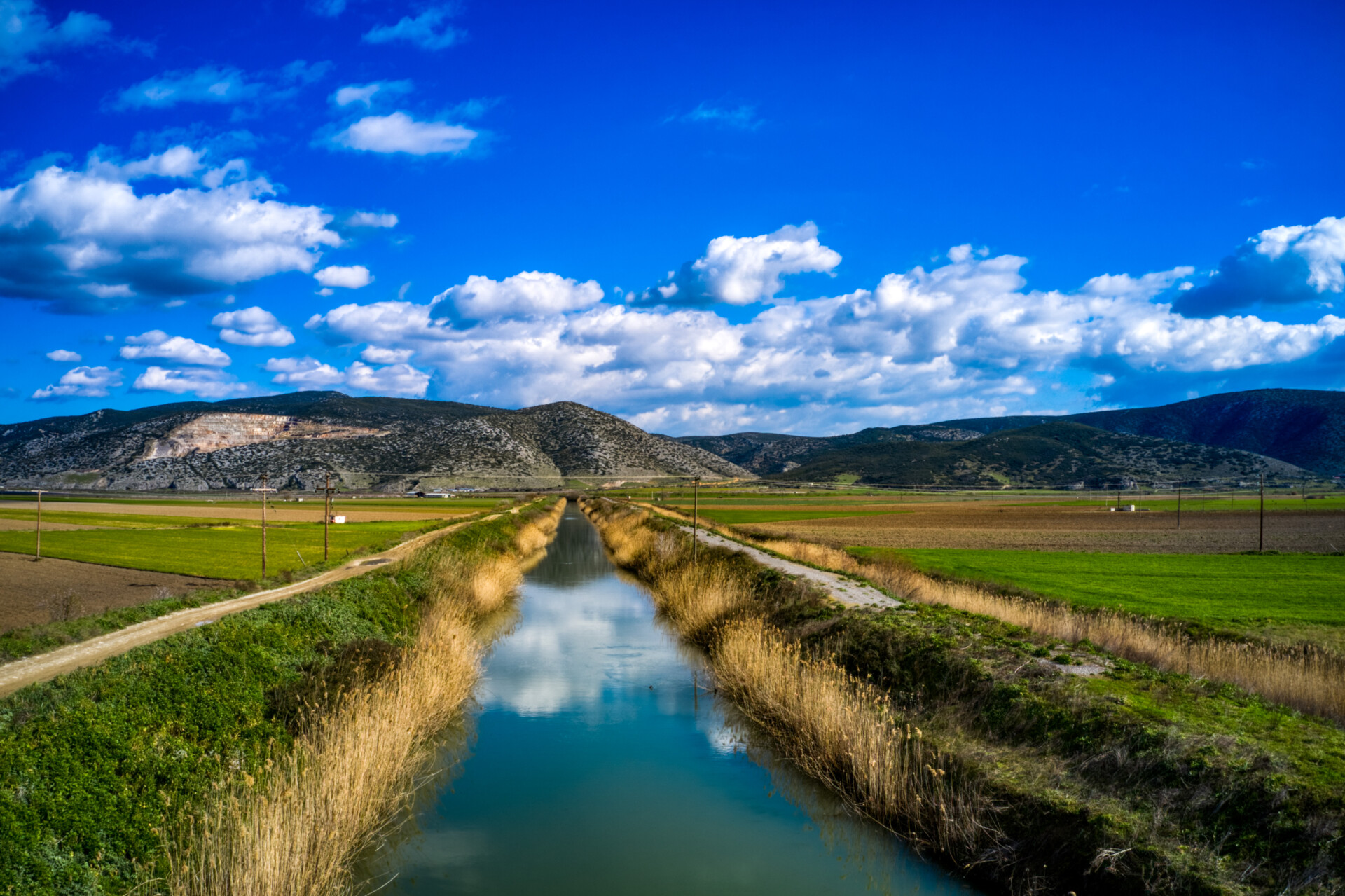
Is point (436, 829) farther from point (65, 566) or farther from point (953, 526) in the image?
point (953, 526)

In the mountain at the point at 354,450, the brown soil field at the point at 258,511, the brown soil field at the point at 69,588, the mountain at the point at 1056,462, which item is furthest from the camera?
the mountain at the point at 1056,462

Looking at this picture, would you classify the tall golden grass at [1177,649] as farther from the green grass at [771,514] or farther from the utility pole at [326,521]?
Result: the green grass at [771,514]

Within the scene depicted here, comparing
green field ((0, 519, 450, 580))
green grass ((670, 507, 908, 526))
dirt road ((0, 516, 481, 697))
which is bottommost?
green grass ((670, 507, 908, 526))

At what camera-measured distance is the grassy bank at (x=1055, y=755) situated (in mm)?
6535

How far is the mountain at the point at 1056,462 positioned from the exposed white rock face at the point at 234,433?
10835cm

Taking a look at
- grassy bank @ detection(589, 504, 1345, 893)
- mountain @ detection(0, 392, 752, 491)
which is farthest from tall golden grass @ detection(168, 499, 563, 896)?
mountain @ detection(0, 392, 752, 491)

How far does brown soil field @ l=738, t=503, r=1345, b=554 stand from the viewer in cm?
4311

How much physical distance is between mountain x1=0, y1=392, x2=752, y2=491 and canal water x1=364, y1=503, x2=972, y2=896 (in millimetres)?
125289

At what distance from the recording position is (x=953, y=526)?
59156 mm

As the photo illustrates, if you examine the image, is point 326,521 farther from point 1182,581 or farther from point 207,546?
point 1182,581

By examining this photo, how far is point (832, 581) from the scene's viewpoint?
2131 centimetres

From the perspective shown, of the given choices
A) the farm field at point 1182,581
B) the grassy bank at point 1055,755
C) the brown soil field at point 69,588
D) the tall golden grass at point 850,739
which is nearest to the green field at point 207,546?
the brown soil field at point 69,588

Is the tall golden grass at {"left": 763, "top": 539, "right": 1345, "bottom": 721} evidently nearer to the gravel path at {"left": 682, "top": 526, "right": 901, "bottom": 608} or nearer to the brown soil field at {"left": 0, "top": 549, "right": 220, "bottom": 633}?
the gravel path at {"left": 682, "top": 526, "right": 901, "bottom": 608}

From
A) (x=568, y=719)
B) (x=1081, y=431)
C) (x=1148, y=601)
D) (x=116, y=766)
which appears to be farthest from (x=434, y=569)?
(x=1081, y=431)
